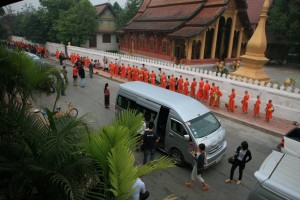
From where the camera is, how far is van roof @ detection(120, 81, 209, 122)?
7988 millimetres

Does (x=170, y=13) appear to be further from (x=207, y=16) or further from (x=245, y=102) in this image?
(x=245, y=102)

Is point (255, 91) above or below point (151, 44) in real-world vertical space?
below

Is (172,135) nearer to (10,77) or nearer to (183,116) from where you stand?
(183,116)

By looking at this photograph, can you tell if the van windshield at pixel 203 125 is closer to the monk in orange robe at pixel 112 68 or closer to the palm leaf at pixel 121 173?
the palm leaf at pixel 121 173

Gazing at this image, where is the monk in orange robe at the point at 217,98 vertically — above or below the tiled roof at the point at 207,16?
below

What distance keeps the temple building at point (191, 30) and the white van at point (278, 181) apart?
67.2ft

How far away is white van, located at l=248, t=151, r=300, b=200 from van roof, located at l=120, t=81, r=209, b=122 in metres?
3.38

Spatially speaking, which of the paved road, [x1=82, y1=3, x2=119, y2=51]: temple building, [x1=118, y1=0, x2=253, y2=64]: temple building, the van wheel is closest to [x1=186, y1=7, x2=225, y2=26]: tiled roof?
[x1=118, y1=0, x2=253, y2=64]: temple building

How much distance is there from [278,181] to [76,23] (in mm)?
32105

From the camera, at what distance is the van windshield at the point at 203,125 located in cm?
765

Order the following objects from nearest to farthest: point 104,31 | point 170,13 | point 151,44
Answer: point 170,13, point 151,44, point 104,31

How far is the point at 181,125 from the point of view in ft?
25.4

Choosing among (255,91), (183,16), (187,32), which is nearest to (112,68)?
(187,32)

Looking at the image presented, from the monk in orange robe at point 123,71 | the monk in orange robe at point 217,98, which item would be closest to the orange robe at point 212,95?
the monk in orange robe at point 217,98
